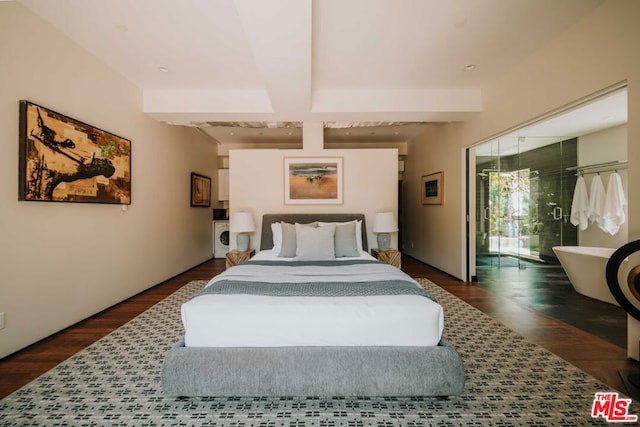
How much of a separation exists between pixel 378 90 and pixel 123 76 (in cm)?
338

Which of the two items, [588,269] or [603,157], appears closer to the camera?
[588,269]

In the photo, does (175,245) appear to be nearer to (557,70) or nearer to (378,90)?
(378,90)

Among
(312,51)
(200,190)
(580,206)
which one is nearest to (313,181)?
(312,51)

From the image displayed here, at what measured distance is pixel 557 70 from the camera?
2.71m

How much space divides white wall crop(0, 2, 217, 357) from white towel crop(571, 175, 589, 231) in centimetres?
744

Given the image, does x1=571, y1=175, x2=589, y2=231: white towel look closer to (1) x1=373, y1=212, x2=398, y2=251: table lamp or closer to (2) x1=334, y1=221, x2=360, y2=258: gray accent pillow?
(1) x1=373, y1=212, x2=398, y2=251: table lamp

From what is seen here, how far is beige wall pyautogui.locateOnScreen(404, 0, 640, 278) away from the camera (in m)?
2.09

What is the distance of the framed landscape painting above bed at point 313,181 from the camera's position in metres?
4.72

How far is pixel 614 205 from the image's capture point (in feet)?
15.1

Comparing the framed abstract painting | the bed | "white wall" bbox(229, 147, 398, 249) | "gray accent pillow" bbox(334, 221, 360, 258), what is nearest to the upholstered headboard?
"white wall" bbox(229, 147, 398, 249)

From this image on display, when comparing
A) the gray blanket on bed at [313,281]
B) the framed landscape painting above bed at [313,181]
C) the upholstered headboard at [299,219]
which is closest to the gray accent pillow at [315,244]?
the gray blanket on bed at [313,281]

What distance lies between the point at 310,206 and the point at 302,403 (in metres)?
3.36

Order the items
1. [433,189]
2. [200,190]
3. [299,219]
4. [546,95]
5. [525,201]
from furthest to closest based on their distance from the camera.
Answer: [200,190] → [525,201] → [433,189] → [299,219] → [546,95]

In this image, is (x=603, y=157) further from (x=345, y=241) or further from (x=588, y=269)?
(x=345, y=241)
